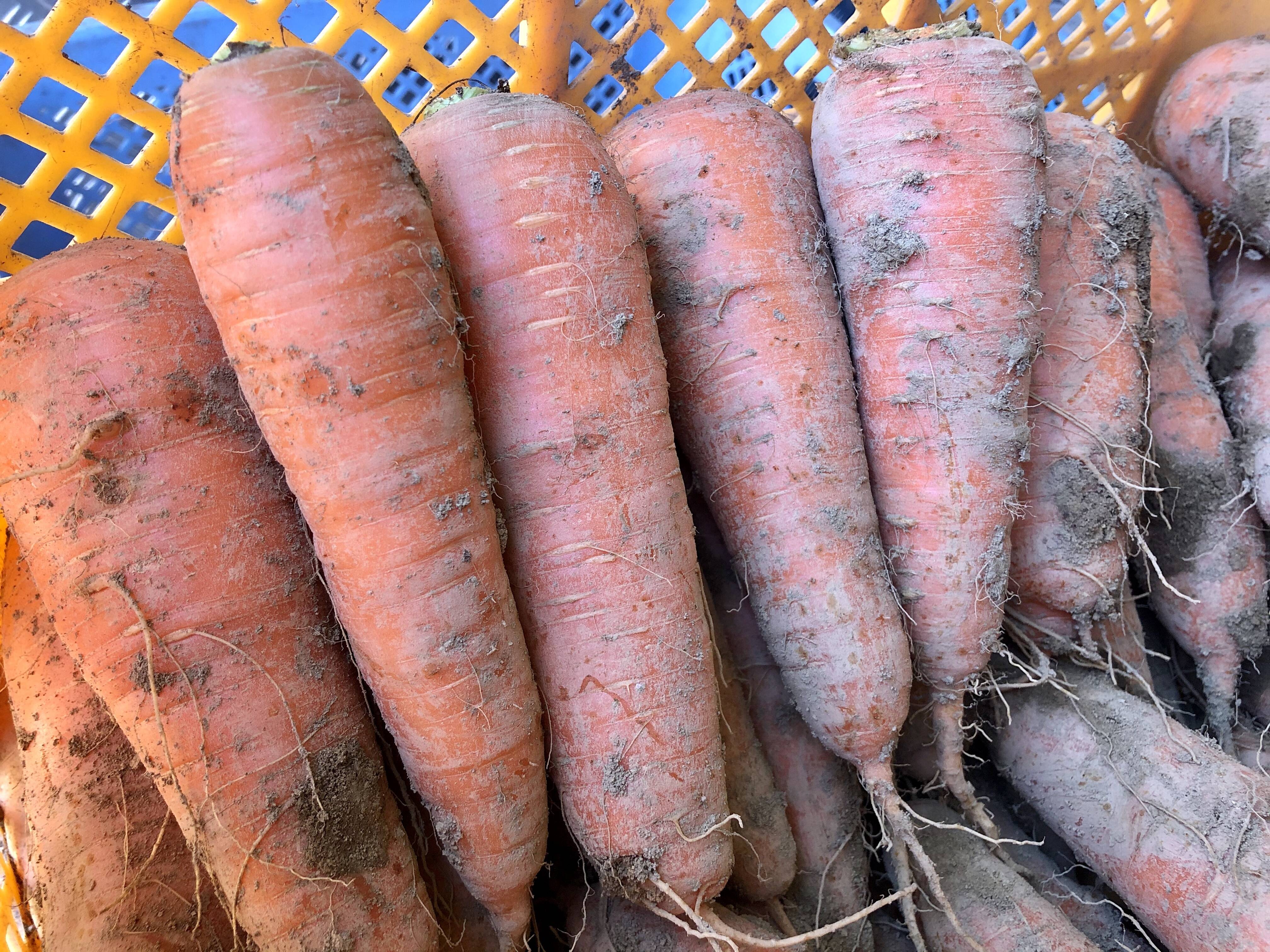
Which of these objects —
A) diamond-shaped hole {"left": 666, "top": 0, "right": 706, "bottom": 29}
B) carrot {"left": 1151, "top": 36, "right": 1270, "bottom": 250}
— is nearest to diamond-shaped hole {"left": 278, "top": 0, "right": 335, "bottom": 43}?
diamond-shaped hole {"left": 666, "top": 0, "right": 706, "bottom": 29}

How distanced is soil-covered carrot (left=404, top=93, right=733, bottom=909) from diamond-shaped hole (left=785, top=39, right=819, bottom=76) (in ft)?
4.18

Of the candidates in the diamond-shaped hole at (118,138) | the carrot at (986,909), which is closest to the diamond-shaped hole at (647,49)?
the diamond-shaped hole at (118,138)

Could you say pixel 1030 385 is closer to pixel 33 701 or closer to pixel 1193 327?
pixel 1193 327

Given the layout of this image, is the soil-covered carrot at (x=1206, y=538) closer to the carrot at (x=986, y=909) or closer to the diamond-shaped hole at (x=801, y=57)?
the carrot at (x=986, y=909)

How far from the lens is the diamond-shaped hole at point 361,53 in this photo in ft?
7.84

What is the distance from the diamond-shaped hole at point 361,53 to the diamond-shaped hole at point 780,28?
1.16 metres

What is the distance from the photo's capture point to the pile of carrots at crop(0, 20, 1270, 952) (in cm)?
136

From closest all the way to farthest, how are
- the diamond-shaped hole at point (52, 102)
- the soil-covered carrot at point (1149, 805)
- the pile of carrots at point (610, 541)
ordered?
the pile of carrots at point (610, 541)
the soil-covered carrot at point (1149, 805)
the diamond-shaped hole at point (52, 102)

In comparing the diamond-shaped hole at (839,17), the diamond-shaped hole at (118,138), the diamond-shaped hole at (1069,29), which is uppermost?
the diamond-shaped hole at (118,138)

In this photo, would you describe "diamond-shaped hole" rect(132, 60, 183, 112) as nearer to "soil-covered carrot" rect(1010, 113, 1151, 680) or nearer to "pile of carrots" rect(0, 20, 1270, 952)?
"pile of carrots" rect(0, 20, 1270, 952)

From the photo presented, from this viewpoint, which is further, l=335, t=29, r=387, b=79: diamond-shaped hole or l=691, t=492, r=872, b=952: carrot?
l=335, t=29, r=387, b=79: diamond-shaped hole

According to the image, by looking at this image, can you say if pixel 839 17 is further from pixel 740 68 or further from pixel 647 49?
pixel 647 49

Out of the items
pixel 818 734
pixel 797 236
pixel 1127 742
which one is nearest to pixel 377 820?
pixel 818 734

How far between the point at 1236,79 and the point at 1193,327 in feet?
2.47
